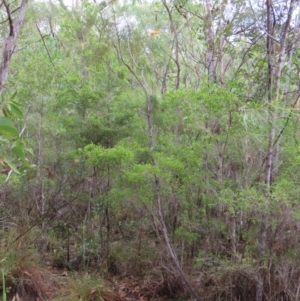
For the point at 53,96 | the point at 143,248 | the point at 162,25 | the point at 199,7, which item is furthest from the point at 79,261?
the point at 162,25

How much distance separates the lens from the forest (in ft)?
12.7

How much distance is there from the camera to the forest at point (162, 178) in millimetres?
3869

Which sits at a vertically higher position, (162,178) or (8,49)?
(8,49)

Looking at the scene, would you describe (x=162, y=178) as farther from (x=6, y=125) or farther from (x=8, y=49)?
(x=6, y=125)

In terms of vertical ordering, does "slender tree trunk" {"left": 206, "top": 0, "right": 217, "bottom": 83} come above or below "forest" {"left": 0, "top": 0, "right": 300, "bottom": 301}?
above

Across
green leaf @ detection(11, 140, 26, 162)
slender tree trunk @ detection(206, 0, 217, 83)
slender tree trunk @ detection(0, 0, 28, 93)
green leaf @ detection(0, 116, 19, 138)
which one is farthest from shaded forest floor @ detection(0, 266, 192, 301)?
green leaf @ detection(0, 116, 19, 138)

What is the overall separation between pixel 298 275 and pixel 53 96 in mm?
4104

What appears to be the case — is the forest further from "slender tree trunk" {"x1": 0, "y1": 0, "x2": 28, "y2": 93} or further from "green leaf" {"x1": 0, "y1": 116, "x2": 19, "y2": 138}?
"green leaf" {"x1": 0, "y1": 116, "x2": 19, "y2": 138}

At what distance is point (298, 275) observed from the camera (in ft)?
12.5

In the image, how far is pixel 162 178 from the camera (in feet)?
14.8

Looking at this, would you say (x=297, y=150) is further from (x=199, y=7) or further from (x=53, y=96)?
(x=199, y=7)

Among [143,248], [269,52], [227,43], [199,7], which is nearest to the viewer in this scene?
[269,52]

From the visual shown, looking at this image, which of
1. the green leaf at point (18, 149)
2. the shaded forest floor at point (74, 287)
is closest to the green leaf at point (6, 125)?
the green leaf at point (18, 149)

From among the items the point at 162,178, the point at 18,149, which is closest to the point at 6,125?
the point at 18,149
